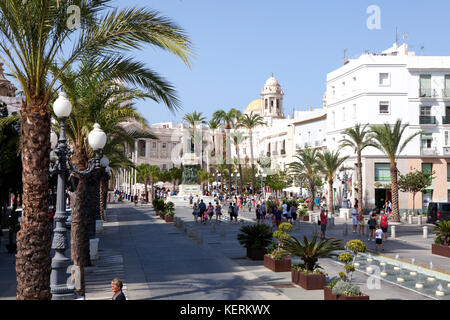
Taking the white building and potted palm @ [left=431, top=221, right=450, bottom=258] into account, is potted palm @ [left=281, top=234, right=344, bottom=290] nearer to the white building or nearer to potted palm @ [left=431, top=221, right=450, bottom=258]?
potted palm @ [left=431, top=221, right=450, bottom=258]

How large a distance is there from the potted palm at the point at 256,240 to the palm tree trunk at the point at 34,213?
10523mm

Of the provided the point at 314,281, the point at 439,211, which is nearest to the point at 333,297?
the point at 314,281

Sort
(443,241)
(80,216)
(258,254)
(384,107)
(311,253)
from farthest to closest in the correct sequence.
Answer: (384,107)
(443,241)
(258,254)
(80,216)
(311,253)

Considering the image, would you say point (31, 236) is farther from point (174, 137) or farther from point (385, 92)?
point (174, 137)

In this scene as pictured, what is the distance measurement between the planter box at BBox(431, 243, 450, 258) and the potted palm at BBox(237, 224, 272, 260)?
681 cm

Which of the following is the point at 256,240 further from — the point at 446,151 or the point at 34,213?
Answer: the point at 446,151

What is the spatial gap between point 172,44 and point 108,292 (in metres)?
6.97

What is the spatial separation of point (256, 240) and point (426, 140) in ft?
116

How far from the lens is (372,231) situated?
2494 cm

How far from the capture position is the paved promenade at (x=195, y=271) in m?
12.7

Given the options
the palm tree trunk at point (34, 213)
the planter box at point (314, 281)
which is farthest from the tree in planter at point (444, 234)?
the palm tree trunk at point (34, 213)

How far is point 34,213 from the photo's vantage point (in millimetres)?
8477

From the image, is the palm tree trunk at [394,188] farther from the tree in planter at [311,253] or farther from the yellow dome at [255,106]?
the yellow dome at [255,106]

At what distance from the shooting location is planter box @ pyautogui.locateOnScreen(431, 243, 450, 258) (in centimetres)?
1989
